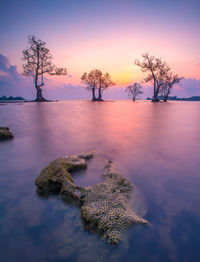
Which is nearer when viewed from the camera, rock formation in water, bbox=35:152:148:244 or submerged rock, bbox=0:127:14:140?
rock formation in water, bbox=35:152:148:244

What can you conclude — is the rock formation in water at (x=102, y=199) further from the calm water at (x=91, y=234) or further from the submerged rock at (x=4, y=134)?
the submerged rock at (x=4, y=134)

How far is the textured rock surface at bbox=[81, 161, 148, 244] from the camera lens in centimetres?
117

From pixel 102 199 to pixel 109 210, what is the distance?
0.17 metres

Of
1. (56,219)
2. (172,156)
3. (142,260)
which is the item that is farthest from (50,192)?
(172,156)

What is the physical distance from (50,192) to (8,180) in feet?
2.46

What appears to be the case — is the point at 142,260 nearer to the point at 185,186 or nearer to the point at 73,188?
the point at 73,188

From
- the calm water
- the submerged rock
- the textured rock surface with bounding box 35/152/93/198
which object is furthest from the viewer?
the submerged rock

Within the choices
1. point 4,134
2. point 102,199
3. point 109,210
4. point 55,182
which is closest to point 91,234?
point 109,210

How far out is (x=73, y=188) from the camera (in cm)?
163

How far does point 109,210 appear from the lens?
52.7 inches

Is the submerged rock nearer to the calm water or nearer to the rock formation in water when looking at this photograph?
the calm water

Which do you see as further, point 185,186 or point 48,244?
point 185,186

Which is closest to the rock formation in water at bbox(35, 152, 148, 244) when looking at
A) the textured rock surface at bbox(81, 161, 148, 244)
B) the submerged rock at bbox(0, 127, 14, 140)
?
the textured rock surface at bbox(81, 161, 148, 244)

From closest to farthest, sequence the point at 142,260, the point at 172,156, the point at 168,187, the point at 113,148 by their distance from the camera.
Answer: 1. the point at 142,260
2. the point at 168,187
3. the point at 172,156
4. the point at 113,148
